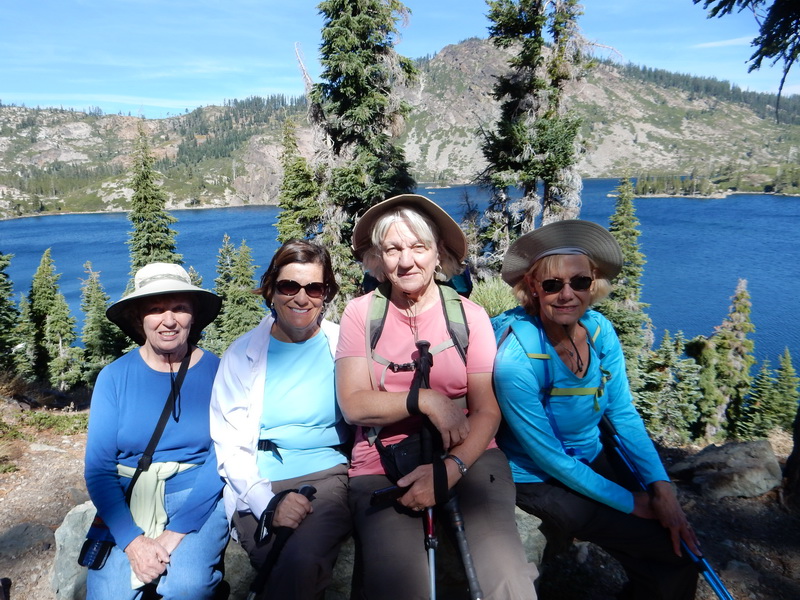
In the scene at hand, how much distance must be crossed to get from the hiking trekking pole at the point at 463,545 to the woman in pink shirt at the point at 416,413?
0.02 metres

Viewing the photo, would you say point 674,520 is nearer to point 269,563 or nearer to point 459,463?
point 459,463

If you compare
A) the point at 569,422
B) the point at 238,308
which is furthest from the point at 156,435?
the point at 238,308

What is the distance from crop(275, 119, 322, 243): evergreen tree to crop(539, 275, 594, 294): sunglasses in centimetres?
1321

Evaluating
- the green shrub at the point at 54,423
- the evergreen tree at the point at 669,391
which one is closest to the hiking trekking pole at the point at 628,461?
the green shrub at the point at 54,423

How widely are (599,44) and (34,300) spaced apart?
122ft

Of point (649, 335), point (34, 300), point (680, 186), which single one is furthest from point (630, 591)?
point (680, 186)

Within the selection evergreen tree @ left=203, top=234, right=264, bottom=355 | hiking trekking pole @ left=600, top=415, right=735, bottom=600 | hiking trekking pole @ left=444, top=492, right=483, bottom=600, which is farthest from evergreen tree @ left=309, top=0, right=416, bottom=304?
evergreen tree @ left=203, top=234, right=264, bottom=355

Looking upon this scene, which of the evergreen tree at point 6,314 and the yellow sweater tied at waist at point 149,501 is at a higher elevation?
the yellow sweater tied at waist at point 149,501

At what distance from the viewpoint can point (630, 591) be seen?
2373 millimetres

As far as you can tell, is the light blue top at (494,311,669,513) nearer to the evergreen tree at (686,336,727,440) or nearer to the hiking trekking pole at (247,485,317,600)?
the hiking trekking pole at (247,485,317,600)

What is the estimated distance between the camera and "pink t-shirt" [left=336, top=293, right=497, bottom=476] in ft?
7.55

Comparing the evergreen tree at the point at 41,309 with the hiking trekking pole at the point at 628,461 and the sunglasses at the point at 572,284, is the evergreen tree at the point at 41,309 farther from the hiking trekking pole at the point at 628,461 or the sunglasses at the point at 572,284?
the hiking trekking pole at the point at 628,461

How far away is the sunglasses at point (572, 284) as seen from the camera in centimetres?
241

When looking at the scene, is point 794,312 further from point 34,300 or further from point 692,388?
point 34,300
